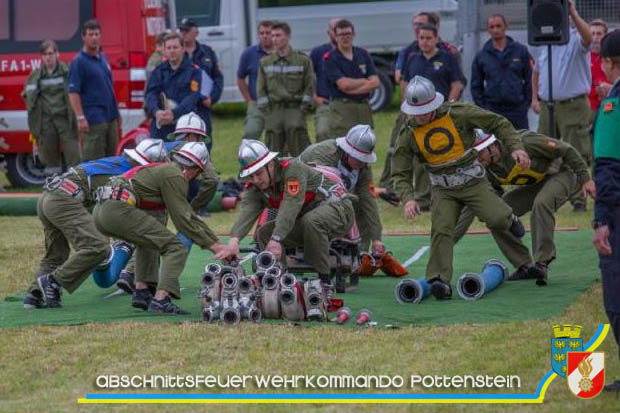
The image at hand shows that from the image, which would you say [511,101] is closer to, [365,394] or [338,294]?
[338,294]

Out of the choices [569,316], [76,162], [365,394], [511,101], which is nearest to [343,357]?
[365,394]

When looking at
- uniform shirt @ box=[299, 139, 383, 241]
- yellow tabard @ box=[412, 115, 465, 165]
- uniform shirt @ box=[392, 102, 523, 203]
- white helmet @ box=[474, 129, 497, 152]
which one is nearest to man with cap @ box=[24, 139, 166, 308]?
uniform shirt @ box=[299, 139, 383, 241]

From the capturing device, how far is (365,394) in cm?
772

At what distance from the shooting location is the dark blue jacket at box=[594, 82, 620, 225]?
736 centimetres

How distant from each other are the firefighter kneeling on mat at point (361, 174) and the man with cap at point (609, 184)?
402 cm

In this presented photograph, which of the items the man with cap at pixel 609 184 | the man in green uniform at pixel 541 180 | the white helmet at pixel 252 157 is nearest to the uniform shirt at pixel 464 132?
the man in green uniform at pixel 541 180

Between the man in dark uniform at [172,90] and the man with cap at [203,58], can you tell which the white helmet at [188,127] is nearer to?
the man in dark uniform at [172,90]

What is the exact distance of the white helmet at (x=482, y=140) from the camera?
35.7ft

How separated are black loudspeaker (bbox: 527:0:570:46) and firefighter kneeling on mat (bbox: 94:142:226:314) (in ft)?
19.0

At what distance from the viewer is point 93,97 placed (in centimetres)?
1661

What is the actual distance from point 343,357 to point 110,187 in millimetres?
2602

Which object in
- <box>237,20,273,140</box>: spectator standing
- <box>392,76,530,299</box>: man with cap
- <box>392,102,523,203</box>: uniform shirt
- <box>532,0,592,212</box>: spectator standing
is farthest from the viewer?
<box>237,20,273,140</box>: spectator standing

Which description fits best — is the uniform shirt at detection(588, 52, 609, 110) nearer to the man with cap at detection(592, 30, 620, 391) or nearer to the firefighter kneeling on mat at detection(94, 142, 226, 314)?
the firefighter kneeling on mat at detection(94, 142, 226, 314)

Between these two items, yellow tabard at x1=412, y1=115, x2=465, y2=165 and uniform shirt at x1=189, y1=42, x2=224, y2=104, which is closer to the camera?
yellow tabard at x1=412, y1=115, x2=465, y2=165
